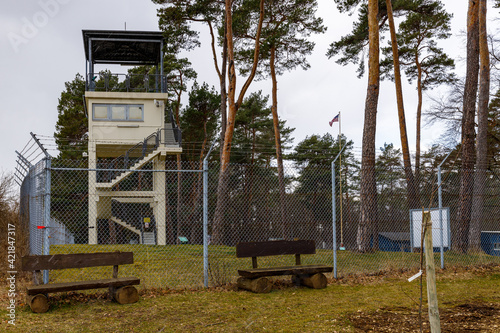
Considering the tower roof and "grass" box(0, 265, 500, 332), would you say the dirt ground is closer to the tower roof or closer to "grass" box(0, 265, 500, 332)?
"grass" box(0, 265, 500, 332)

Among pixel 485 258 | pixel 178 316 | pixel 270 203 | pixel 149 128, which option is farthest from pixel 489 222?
pixel 149 128

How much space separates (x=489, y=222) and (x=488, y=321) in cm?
941

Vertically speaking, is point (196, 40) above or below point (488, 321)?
above

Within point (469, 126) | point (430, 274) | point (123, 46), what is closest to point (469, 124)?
point (469, 126)


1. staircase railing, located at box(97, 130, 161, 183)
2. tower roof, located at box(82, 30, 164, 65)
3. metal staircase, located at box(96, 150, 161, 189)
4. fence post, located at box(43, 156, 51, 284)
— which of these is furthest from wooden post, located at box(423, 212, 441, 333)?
tower roof, located at box(82, 30, 164, 65)

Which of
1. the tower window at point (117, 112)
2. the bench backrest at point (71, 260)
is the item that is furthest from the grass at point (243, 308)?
the tower window at point (117, 112)

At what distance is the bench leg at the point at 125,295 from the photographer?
25.7 ft

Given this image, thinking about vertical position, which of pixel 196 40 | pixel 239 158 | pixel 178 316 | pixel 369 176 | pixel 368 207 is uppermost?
pixel 196 40

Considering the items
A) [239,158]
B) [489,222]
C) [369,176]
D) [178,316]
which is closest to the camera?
[178,316]

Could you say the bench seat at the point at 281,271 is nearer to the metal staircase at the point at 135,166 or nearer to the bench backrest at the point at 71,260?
the bench backrest at the point at 71,260

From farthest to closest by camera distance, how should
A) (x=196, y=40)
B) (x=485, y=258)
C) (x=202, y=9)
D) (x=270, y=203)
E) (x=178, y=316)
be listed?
(x=196, y=40), (x=202, y=9), (x=485, y=258), (x=270, y=203), (x=178, y=316)

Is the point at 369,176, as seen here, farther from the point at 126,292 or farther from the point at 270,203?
the point at 126,292

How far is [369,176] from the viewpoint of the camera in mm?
13711

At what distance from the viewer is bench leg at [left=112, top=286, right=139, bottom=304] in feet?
25.7
